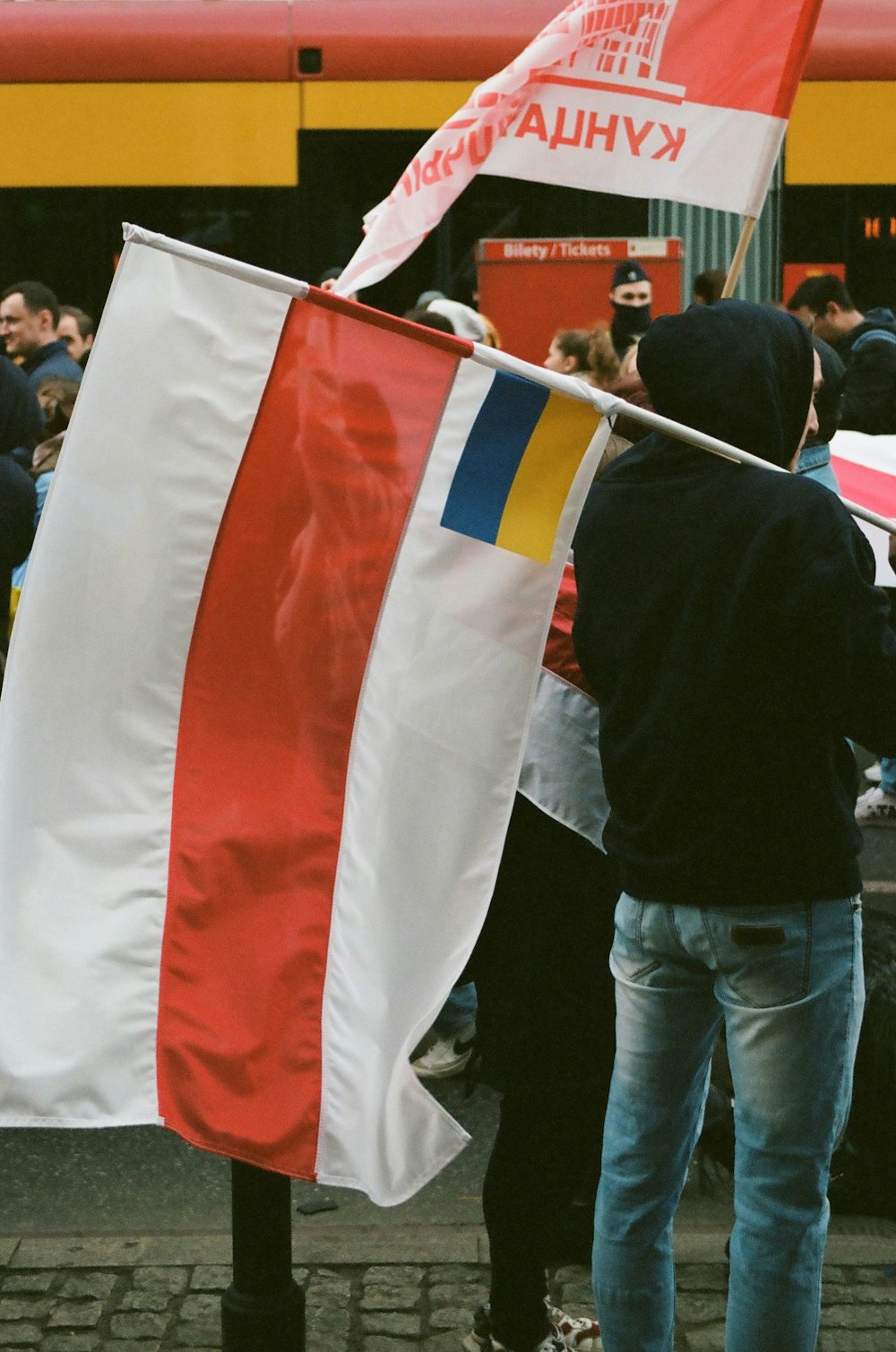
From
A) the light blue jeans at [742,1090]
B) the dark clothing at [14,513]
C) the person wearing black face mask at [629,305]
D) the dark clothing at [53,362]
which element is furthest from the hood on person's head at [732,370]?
the person wearing black face mask at [629,305]

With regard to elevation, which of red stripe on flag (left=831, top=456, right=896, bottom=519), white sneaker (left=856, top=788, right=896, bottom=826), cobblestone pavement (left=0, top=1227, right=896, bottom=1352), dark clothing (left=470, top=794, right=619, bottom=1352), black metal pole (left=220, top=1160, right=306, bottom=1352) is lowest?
cobblestone pavement (left=0, top=1227, right=896, bottom=1352)

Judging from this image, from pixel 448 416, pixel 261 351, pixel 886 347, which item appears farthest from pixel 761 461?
pixel 886 347

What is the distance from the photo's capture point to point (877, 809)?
21.7ft

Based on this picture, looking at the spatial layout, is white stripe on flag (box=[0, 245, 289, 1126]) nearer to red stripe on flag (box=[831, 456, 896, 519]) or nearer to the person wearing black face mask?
red stripe on flag (box=[831, 456, 896, 519])

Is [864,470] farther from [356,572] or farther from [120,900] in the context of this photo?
[120,900]

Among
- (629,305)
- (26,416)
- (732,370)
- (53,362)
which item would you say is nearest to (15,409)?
(26,416)

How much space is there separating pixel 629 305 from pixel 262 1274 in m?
6.56

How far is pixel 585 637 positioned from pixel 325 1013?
67 cm

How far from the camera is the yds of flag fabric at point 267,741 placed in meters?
2.40

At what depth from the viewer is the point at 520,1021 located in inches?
110

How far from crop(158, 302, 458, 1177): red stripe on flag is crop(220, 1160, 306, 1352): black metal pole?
351mm

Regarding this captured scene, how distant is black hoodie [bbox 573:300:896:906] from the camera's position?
2270 millimetres

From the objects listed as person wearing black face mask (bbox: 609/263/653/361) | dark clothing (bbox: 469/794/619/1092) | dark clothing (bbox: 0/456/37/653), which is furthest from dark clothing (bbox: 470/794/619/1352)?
person wearing black face mask (bbox: 609/263/653/361)

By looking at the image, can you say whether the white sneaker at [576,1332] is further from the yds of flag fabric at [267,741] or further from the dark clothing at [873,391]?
the dark clothing at [873,391]
